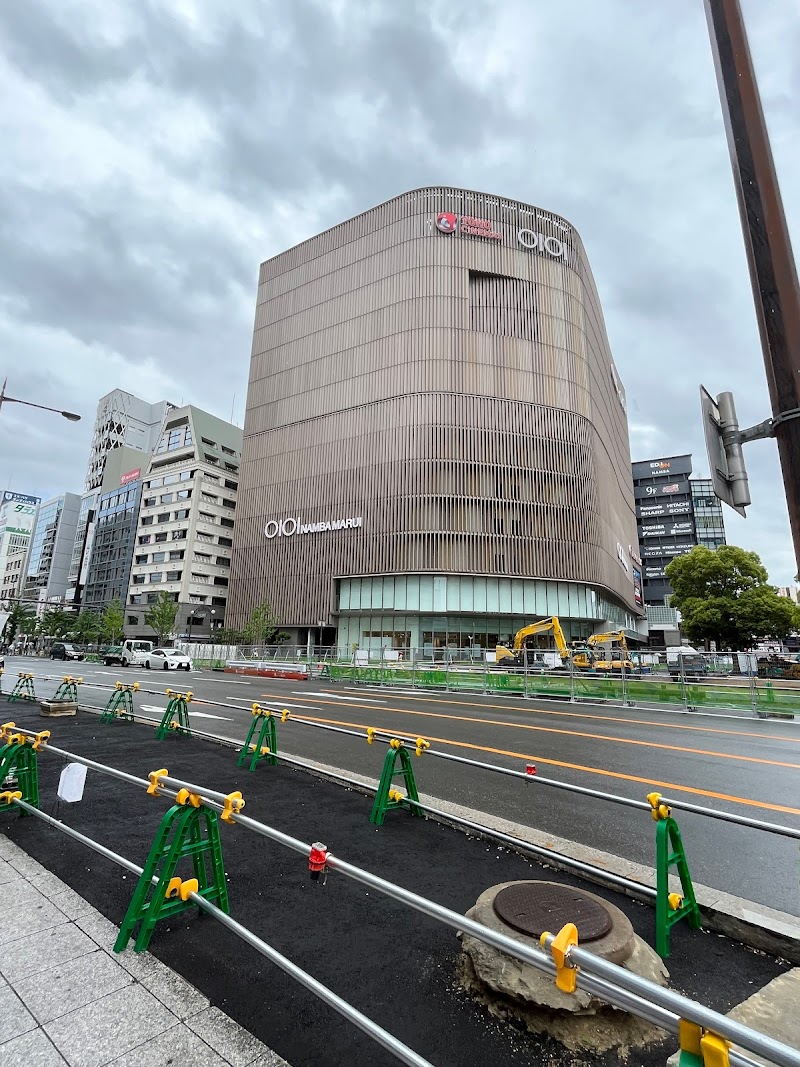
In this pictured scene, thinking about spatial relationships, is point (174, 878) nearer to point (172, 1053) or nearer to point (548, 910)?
point (172, 1053)

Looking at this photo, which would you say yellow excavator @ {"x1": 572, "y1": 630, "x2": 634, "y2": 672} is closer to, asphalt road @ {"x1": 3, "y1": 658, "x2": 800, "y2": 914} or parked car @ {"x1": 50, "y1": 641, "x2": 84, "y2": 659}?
asphalt road @ {"x1": 3, "y1": 658, "x2": 800, "y2": 914}

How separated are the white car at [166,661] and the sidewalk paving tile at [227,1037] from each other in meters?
39.2

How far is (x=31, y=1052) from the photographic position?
2.48 metres

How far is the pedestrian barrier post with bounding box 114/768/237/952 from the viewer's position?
10.9 ft

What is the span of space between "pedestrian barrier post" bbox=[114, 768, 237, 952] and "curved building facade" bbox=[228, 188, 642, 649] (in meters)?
44.4

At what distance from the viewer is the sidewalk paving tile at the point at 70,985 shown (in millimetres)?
2787

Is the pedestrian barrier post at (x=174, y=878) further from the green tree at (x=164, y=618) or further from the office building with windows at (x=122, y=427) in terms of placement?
the office building with windows at (x=122, y=427)

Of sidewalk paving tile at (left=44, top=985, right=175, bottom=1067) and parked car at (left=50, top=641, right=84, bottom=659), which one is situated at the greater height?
parked car at (left=50, top=641, right=84, bottom=659)

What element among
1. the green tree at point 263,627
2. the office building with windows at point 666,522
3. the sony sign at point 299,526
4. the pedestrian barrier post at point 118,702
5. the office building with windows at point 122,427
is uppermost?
the office building with windows at point 122,427

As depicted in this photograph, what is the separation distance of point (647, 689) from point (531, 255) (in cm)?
5451

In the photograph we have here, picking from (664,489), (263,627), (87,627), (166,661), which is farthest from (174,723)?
(664,489)

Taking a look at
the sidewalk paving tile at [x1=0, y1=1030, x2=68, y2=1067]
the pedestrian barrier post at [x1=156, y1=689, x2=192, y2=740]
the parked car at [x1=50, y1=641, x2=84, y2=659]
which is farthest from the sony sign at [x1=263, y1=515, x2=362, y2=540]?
the sidewalk paving tile at [x1=0, y1=1030, x2=68, y2=1067]

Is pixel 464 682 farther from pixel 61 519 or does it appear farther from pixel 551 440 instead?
pixel 61 519

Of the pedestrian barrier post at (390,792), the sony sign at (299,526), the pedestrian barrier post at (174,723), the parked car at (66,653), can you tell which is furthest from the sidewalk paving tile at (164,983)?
the parked car at (66,653)
